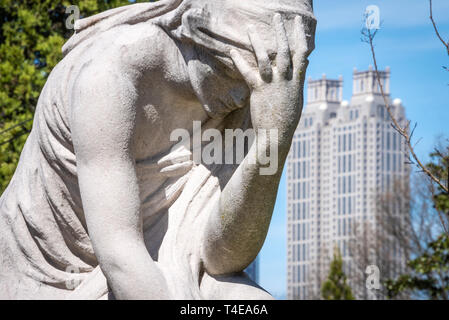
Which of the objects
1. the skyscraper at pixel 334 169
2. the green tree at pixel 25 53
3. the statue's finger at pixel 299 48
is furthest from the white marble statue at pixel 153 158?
the skyscraper at pixel 334 169

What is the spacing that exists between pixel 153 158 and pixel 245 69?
2.25 feet

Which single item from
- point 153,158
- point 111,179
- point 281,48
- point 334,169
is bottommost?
point 111,179

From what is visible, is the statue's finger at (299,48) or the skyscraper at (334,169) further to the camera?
the skyscraper at (334,169)

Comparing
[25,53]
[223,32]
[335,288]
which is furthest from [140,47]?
[335,288]

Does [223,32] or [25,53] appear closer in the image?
[223,32]

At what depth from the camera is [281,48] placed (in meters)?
3.78

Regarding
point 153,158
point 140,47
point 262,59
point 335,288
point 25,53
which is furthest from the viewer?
point 335,288

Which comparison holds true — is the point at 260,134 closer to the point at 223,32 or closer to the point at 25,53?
the point at 223,32

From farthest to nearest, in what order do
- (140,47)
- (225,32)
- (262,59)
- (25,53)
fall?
(25,53) < (140,47) < (225,32) < (262,59)

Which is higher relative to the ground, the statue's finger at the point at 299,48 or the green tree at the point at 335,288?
the statue's finger at the point at 299,48

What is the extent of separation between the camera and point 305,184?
11794 cm

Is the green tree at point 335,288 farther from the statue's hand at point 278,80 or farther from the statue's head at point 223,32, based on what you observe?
the statue's hand at point 278,80

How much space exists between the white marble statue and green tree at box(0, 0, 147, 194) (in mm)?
6927

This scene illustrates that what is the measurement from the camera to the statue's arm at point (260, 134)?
12.4 feet
